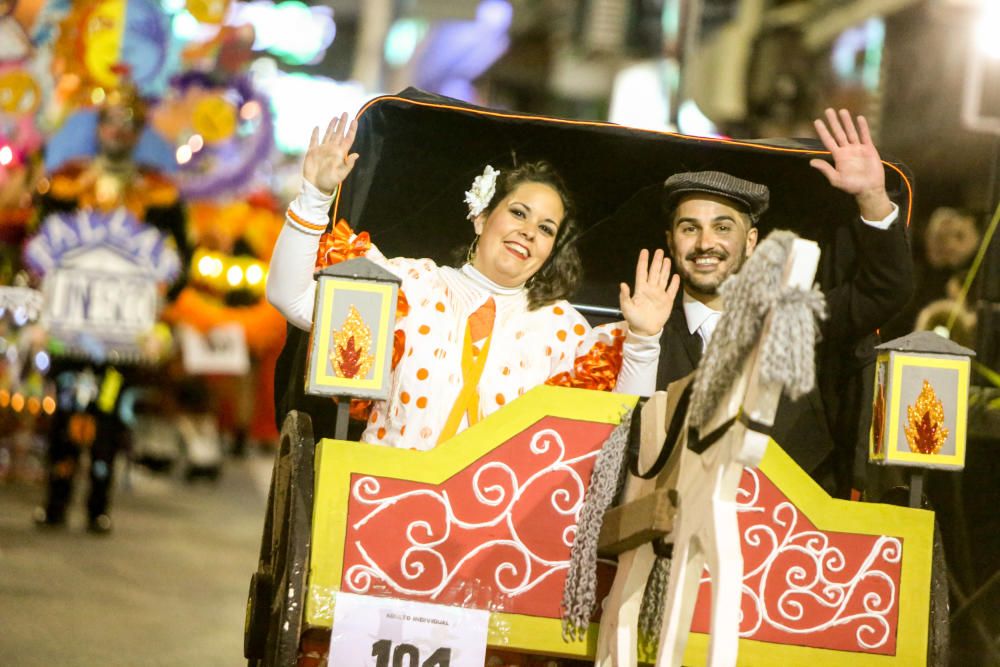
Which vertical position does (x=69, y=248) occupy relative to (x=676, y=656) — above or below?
above

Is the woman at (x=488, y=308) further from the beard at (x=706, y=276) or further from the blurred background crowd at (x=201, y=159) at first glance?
the blurred background crowd at (x=201, y=159)

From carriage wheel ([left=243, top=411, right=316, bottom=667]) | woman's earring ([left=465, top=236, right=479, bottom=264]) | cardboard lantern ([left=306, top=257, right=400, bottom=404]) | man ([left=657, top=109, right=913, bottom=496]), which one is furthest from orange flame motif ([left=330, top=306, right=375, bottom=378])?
man ([left=657, top=109, right=913, bottom=496])

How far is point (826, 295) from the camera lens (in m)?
4.54

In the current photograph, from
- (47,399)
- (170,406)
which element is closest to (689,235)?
(47,399)

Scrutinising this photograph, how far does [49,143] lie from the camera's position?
905cm

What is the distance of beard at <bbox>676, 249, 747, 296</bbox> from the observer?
4516mm

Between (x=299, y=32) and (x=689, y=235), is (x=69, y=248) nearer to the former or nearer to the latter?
(x=689, y=235)

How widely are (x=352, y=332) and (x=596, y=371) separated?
0.87 m

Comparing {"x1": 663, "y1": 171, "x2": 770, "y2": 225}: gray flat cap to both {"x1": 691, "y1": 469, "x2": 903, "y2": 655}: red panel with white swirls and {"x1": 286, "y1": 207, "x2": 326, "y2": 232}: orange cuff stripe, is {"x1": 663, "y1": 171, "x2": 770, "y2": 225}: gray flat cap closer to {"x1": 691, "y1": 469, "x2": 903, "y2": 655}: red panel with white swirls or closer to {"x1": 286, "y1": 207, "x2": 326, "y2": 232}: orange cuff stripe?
{"x1": 691, "y1": 469, "x2": 903, "y2": 655}: red panel with white swirls

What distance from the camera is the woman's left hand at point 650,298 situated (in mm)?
4340

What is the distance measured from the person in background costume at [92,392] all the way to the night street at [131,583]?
0.22 m

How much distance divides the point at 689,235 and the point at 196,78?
18.2ft

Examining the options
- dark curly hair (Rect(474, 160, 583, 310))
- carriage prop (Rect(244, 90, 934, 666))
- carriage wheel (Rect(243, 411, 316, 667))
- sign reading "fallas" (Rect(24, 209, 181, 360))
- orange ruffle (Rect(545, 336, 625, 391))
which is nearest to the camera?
carriage wheel (Rect(243, 411, 316, 667))

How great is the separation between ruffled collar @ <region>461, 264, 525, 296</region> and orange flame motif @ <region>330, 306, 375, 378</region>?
0.72 m
